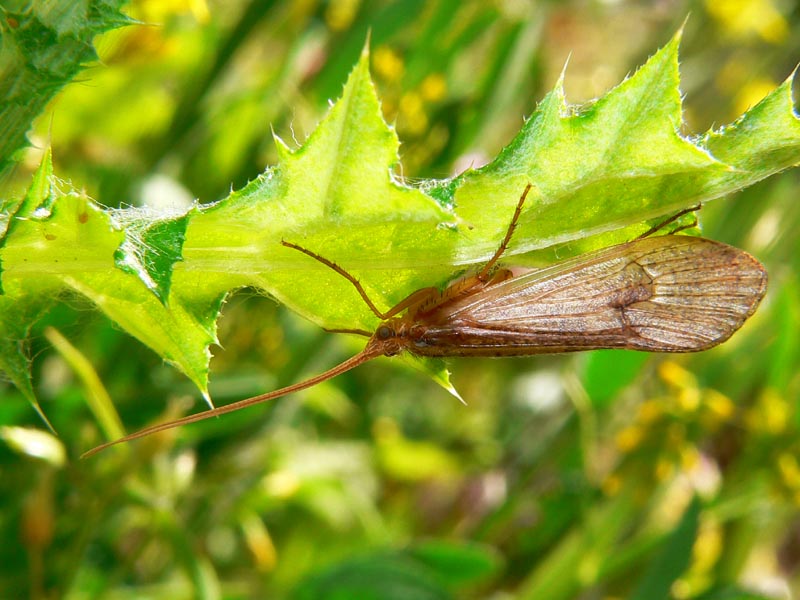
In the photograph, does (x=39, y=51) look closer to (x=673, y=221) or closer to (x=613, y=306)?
(x=673, y=221)

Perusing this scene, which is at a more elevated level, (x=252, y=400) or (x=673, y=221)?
(x=673, y=221)

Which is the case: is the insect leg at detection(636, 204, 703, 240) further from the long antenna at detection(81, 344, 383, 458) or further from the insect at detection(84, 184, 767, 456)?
the long antenna at detection(81, 344, 383, 458)

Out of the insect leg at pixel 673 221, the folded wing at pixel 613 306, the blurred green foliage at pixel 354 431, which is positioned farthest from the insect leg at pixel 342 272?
the blurred green foliage at pixel 354 431

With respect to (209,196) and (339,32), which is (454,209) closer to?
(209,196)

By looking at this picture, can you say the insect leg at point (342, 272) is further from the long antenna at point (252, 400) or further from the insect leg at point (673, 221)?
the insect leg at point (673, 221)

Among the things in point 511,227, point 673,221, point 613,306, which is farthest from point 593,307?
point 511,227

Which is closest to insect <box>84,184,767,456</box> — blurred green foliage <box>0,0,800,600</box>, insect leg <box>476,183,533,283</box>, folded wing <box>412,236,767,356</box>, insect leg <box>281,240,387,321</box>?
folded wing <box>412,236,767,356</box>

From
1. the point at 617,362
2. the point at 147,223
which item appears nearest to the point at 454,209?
the point at 147,223
